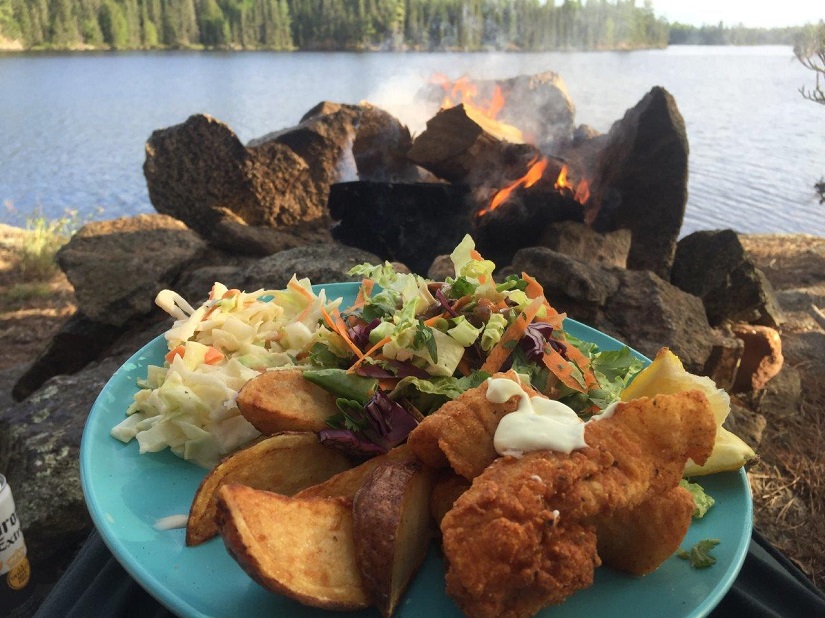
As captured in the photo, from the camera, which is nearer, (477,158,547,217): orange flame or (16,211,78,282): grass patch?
(477,158,547,217): orange flame

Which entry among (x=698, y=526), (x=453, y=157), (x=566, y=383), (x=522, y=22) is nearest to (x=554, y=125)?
(x=453, y=157)

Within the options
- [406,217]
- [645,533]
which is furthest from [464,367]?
[406,217]

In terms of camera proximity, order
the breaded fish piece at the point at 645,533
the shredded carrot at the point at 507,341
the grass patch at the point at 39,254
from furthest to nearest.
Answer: the grass patch at the point at 39,254 → the shredded carrot at the point at 507,341 → the breaded fish piece at the point at 645,533

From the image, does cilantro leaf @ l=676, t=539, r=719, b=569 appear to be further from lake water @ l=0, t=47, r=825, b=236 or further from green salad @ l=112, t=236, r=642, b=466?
lake water @ l=0, t=47, r=825, b=236

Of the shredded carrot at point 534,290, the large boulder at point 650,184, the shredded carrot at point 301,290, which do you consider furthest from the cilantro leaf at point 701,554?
the large boulder at point 650,184

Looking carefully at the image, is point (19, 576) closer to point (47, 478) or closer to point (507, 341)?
point (47, 478)

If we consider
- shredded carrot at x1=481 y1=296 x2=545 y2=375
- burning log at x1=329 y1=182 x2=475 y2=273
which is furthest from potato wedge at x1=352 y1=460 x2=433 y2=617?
burning log at x1=329 y1=182 x2=475 y2=273

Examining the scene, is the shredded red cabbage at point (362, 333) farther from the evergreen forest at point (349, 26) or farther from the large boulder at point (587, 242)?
the evergreen forest at point (349, 26)

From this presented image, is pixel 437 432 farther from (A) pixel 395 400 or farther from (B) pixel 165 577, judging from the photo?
(B) pixel 165 577
